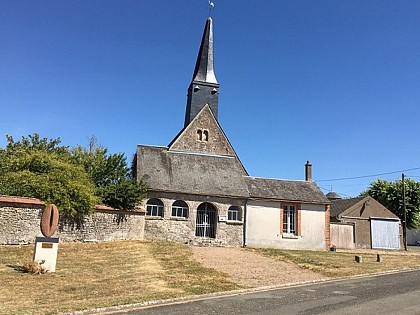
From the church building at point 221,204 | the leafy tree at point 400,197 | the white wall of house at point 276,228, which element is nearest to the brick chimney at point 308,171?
the church building at point 221,204

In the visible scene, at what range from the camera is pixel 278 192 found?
23.9m

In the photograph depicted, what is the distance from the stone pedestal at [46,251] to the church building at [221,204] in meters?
9.79

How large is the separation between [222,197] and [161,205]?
3819 mm

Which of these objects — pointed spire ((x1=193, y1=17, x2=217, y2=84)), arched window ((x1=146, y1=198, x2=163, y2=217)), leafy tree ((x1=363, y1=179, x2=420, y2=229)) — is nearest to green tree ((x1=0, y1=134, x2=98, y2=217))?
arched window ((x1=146, y1=198, x2=163, y2=217))

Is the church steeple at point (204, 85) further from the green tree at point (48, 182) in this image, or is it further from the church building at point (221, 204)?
the green tree at point (48, 182)

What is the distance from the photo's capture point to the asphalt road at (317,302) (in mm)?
7609

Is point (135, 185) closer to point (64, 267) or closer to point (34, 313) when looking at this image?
point (64, 267)

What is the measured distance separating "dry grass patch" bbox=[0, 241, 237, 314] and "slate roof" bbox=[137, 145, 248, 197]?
19.7ft

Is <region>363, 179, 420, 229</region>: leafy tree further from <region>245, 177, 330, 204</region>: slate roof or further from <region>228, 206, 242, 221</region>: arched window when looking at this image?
<region>228, 206, 242, 221</region>: arched window

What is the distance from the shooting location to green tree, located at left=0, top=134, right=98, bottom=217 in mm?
15898

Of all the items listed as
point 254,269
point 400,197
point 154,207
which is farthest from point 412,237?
point 254,269

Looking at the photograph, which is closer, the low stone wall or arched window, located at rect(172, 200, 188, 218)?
the low stone wall

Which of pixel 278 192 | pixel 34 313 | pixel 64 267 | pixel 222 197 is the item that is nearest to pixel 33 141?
pixel 222 197

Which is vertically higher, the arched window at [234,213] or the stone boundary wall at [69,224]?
the arched window at [234,213]
